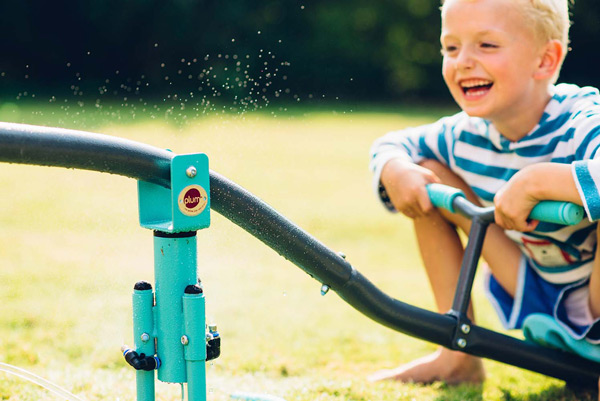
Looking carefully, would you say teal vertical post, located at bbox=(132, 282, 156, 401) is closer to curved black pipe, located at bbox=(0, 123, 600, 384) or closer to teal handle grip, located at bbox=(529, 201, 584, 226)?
curved black pipe, located at bbox=(0, 123, 600, 384)

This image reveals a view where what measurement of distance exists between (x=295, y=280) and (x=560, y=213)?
57.5 inches

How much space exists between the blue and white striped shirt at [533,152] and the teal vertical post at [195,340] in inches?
31.1

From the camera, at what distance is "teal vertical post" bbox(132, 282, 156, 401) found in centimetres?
124

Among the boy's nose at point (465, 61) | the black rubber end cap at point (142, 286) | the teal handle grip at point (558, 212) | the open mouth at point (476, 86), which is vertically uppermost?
the boy's nose at point (465, 61)

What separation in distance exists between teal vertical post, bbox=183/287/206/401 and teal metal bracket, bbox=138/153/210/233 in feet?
0.35

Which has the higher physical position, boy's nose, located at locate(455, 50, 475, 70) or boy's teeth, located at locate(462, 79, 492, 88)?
boy's nose, located at locate(455, 50, 475, 70)

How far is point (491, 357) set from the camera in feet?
5.67

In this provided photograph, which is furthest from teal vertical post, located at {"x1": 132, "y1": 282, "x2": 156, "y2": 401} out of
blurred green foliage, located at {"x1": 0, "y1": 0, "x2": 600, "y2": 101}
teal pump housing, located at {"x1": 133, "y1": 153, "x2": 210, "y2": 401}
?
blurred green foliage, located at {"x1": 0, "y1": 0, "x2": 600, "y2": 101}

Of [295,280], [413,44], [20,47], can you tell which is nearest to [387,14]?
[413,44]

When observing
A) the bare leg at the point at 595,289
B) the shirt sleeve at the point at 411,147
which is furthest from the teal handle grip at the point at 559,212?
the shirt sleeve at the point at 411,147

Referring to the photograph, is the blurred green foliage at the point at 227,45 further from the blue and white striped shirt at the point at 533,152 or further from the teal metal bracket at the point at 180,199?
the teal metal bracket at the point at 180,199

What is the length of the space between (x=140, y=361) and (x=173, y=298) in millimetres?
107

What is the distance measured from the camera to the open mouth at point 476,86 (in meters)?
1.79

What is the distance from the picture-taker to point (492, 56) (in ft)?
5.78
